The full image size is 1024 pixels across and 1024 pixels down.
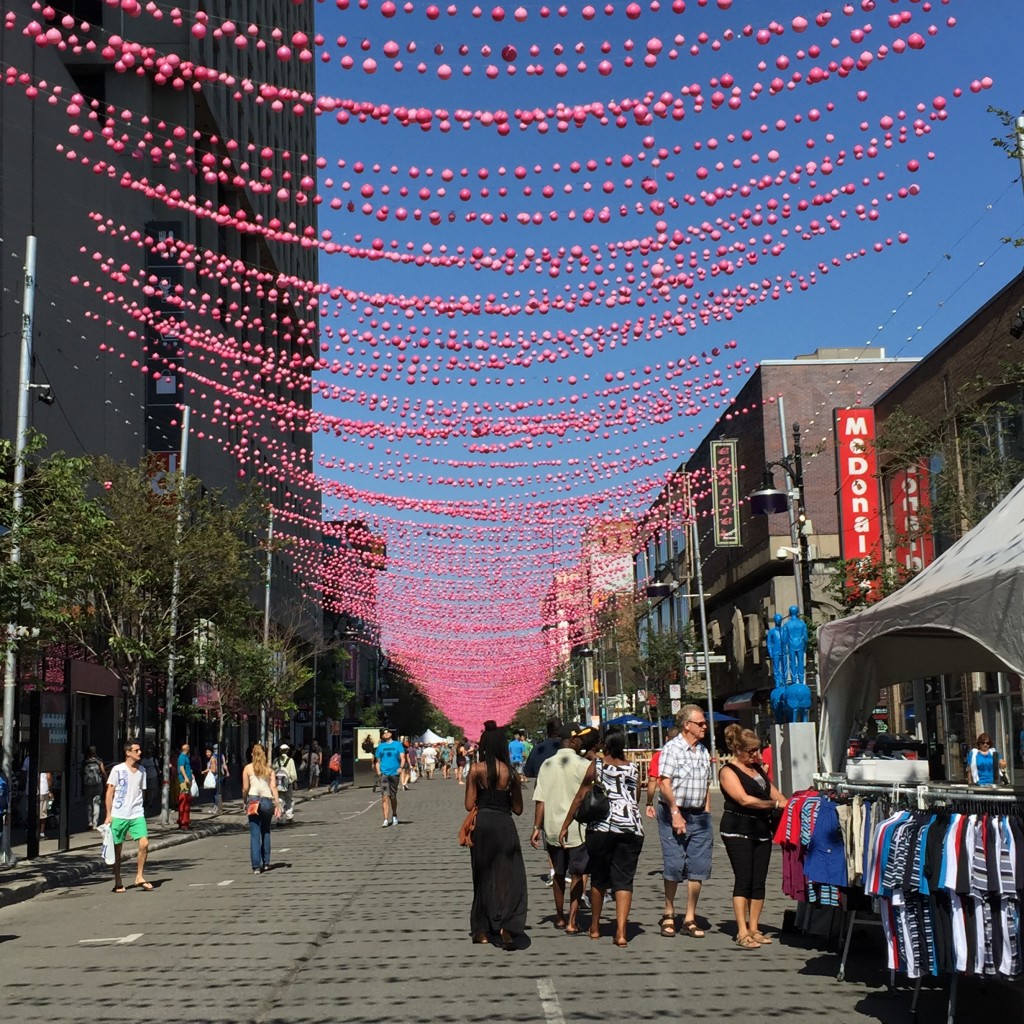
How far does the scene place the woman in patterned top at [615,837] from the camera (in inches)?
452

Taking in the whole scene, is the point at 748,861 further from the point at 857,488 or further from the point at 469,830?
the point at 857,488

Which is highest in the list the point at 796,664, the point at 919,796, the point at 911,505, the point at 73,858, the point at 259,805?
the point at 911,505

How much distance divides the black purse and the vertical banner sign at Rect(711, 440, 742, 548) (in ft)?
147

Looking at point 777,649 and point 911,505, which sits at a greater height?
point 911,505

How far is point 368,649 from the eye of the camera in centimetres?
15375

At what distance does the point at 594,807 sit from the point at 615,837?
0.31 metres

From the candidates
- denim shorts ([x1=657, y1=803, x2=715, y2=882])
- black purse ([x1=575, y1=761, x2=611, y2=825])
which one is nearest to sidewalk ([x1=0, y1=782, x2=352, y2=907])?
black purse ([x1=575, y1=761, x2=611, y2=825])

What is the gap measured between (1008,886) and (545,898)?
327 inches

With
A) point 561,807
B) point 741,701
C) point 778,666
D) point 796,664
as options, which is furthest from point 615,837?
point 741,701

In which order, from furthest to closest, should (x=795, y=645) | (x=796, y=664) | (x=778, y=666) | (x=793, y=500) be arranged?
(x=793, y=500), (x=778, y=666), (x=796, y=664), (x=795, y=645)

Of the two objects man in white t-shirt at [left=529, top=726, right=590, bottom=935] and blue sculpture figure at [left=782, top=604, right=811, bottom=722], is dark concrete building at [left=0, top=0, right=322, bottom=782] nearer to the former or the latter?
man in white t-shirt at [left=529, top=726, right=590, bottom=935]

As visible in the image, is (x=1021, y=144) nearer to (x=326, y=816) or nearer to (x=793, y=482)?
(x=793, y=482)

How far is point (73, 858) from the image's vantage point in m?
22.8

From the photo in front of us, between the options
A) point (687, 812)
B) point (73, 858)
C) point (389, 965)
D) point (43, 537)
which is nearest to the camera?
point (389, 965)
